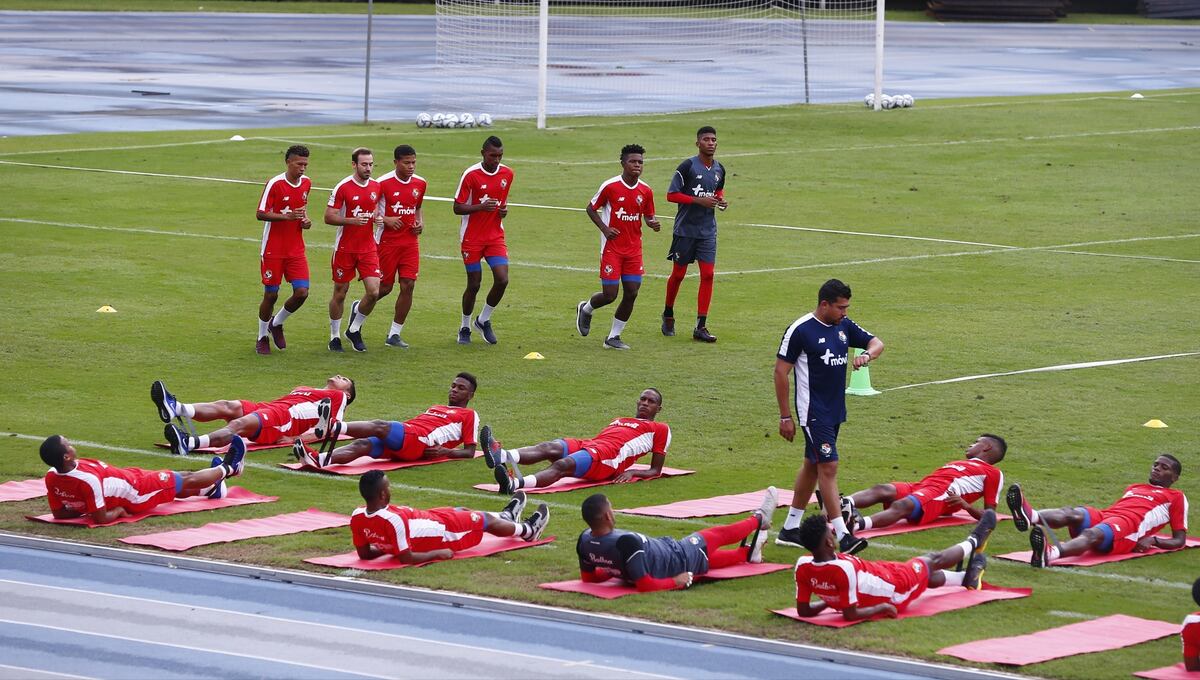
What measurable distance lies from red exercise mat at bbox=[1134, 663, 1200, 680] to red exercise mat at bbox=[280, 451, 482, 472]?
7199 mm

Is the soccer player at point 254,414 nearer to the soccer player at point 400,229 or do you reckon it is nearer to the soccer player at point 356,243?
the soccer player at point 356,243

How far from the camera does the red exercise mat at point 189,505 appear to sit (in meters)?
13.6

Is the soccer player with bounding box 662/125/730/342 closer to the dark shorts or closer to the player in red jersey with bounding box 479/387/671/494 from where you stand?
the dark shorts

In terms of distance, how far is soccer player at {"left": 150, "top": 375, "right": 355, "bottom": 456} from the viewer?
613 inches

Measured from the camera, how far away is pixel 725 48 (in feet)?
185

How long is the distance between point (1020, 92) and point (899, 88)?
11.4ft

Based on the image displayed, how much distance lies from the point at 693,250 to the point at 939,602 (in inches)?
412

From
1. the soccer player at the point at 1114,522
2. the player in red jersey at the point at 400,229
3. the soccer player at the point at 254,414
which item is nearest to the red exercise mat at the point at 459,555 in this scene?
the soccer player at the point at 254,414

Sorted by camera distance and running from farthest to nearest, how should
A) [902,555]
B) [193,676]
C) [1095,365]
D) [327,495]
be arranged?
[1095,365]
[327,495]
[902,555]
[193,676]

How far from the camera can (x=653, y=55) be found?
Answer: 2205 inches

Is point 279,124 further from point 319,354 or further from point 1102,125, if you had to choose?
point 319,354

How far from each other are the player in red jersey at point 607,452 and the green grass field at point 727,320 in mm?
244

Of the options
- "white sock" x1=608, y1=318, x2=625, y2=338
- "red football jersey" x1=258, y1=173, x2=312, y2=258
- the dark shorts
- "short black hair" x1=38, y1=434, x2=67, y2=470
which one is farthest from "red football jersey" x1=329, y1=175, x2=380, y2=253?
"short black hair" x1=38, y1=434, x2=67, y2=470

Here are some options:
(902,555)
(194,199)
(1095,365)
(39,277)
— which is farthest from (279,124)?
(902,555)
